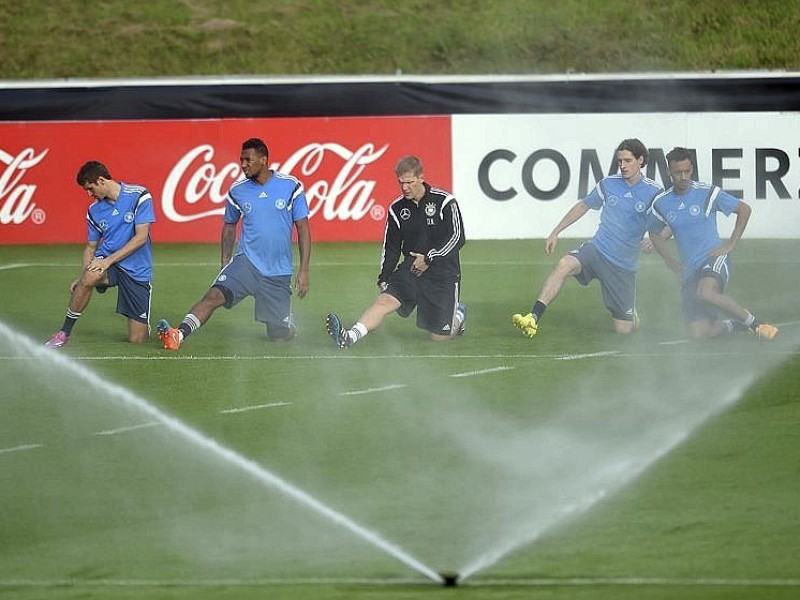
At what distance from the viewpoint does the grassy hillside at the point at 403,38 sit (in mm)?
29125

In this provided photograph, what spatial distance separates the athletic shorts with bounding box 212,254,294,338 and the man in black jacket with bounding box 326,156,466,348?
55cm

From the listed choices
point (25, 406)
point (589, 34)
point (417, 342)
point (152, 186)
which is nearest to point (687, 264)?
point (417, 342)

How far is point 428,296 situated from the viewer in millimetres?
14742

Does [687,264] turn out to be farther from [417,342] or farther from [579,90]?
[579,90]

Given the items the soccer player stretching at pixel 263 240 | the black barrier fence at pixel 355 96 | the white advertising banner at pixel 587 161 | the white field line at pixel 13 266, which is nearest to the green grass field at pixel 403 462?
the soccer player stretching at pixel 263 240

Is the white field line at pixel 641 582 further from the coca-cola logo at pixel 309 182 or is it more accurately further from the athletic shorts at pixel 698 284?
the coca-cola logo at pixel 309 182

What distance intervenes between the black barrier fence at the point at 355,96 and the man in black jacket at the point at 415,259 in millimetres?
8622

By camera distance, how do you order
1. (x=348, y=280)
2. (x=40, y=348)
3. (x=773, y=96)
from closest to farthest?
(x=40, y=348) < (x=348, y=280) < (x=773, y=96)

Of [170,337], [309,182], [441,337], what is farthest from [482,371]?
[309,182]

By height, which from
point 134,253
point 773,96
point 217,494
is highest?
point 773,96

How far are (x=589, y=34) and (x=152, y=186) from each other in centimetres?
992

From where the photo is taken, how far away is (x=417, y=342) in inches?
589

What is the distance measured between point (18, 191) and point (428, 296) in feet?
34.2

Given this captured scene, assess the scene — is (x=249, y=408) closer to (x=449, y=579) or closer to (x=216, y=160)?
(x=449, y=579)
